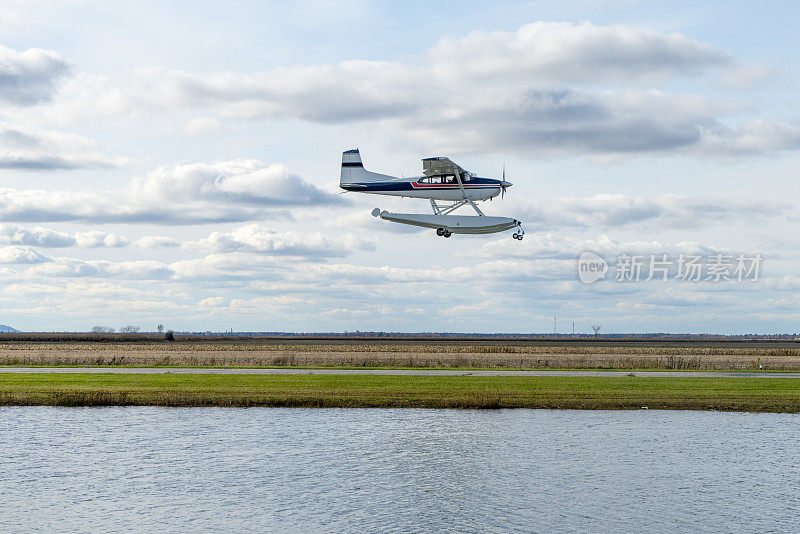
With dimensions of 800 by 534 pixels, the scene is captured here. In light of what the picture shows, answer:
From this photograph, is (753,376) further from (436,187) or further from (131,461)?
(131,461)

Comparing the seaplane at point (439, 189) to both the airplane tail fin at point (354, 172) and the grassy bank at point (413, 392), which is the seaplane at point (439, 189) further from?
the grassy bank at point (413, 392)

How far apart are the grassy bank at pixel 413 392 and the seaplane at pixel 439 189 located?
29.6ft

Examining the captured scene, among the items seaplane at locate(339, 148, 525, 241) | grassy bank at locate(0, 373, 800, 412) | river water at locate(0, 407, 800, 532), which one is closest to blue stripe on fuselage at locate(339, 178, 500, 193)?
seaplane at locate(339, 148, 525, 241)

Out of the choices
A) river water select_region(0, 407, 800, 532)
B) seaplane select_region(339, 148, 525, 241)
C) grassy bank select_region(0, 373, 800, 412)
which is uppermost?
seaplane select_region(339, 148, 525, 241)

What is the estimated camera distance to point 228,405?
3941 cm

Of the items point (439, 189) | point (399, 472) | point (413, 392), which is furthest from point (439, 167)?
point (399, 472)

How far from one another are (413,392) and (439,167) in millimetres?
12441

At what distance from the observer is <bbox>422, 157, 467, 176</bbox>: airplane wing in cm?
3803

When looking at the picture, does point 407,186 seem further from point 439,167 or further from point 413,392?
point 413,392

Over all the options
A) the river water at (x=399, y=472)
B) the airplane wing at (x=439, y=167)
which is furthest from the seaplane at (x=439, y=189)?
the river water at (x=399, y=472)

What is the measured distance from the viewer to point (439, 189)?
39531 millimetres

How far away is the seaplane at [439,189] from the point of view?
37156 mm

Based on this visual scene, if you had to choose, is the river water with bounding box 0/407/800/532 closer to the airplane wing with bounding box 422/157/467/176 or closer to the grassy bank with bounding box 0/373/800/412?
the grassy bank with bounding box 0/373/800/412

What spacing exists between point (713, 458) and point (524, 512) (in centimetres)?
1009
